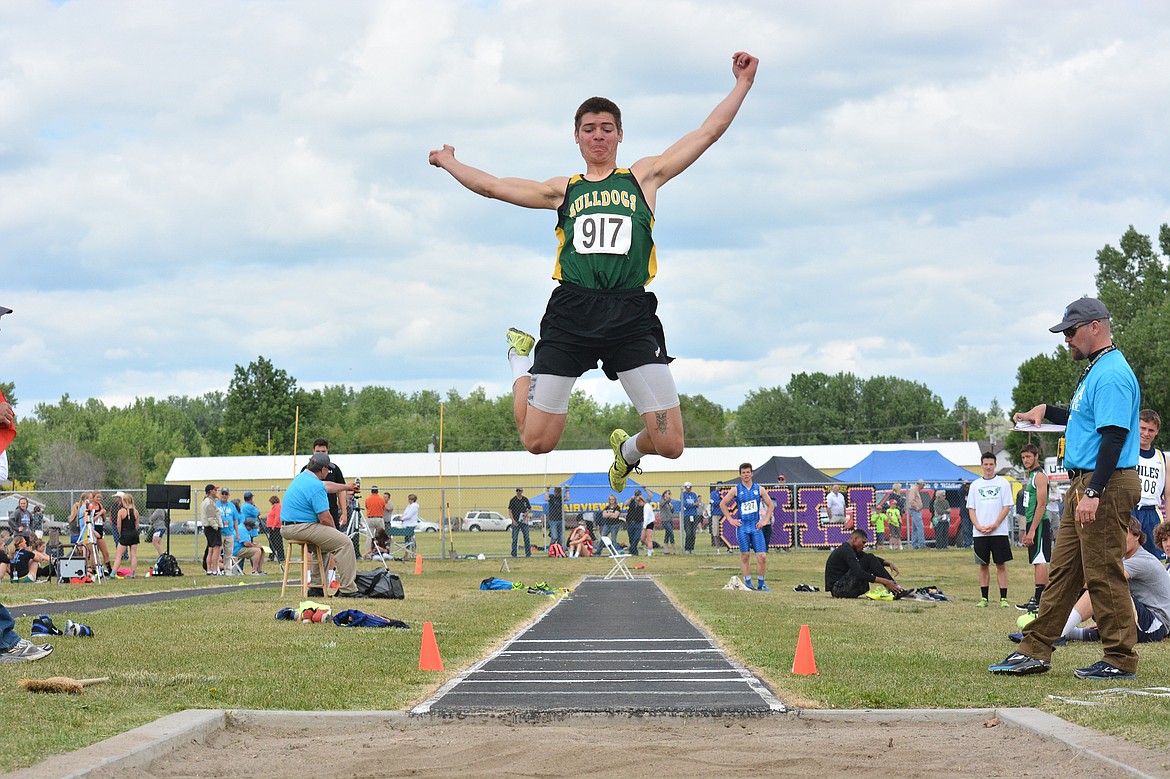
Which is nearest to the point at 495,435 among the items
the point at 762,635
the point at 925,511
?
the point at 925,511

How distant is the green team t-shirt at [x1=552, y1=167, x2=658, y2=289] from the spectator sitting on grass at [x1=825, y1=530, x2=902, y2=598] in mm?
10789

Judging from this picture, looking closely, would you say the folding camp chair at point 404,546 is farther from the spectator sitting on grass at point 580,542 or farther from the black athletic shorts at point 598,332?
the black athletic shorts at point 598,332

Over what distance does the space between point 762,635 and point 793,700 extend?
4.08 metres

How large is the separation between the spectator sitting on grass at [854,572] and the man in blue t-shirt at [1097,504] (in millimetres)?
8771

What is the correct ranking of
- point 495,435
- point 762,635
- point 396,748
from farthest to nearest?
point 495,435
point 762,635
point 396,748

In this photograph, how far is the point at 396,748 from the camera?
19.0 feet

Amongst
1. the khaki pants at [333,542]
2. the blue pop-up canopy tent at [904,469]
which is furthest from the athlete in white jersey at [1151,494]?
the blue pop-up canopy tent at [904,469]

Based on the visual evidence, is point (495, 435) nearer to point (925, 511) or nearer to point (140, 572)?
point (925, 511)

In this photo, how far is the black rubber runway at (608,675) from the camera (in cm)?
685

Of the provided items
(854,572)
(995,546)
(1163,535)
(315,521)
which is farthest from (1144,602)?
(315,521)

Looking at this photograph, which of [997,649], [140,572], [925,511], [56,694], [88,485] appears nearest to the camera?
[56,694]

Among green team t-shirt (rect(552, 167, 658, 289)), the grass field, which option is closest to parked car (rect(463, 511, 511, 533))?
the grass field

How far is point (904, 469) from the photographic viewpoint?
42125 mm

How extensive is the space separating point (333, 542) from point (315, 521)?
0.35 m
